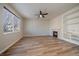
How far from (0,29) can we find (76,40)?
3802 mm

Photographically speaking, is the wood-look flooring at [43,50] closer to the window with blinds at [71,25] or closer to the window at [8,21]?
the window at [8,21]

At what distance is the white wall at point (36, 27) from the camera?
409 inches

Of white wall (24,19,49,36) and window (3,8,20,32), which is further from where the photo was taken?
white wall (24,19,49,36)

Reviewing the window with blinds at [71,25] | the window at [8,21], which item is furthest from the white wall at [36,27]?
the window at [8,21]

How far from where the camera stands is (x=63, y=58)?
2203mm

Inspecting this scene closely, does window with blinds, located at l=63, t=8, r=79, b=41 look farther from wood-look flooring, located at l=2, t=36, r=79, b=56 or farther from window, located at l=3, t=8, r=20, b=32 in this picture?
window, located at l=3, t=8, r=20, b=32

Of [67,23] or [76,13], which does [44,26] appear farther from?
[76,13]

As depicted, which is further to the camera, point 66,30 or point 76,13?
point 66,30

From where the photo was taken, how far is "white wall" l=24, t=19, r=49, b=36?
10.4m

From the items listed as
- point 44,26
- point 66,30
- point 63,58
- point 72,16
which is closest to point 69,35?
point 66,30

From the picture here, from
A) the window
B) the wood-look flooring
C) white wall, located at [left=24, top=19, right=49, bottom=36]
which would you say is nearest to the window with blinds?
the wood-look flooring

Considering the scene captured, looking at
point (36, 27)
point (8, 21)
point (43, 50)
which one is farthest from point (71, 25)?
point (36, 27)

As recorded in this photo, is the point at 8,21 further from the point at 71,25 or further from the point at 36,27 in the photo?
the point at 36,27

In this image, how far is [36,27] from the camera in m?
10.6
